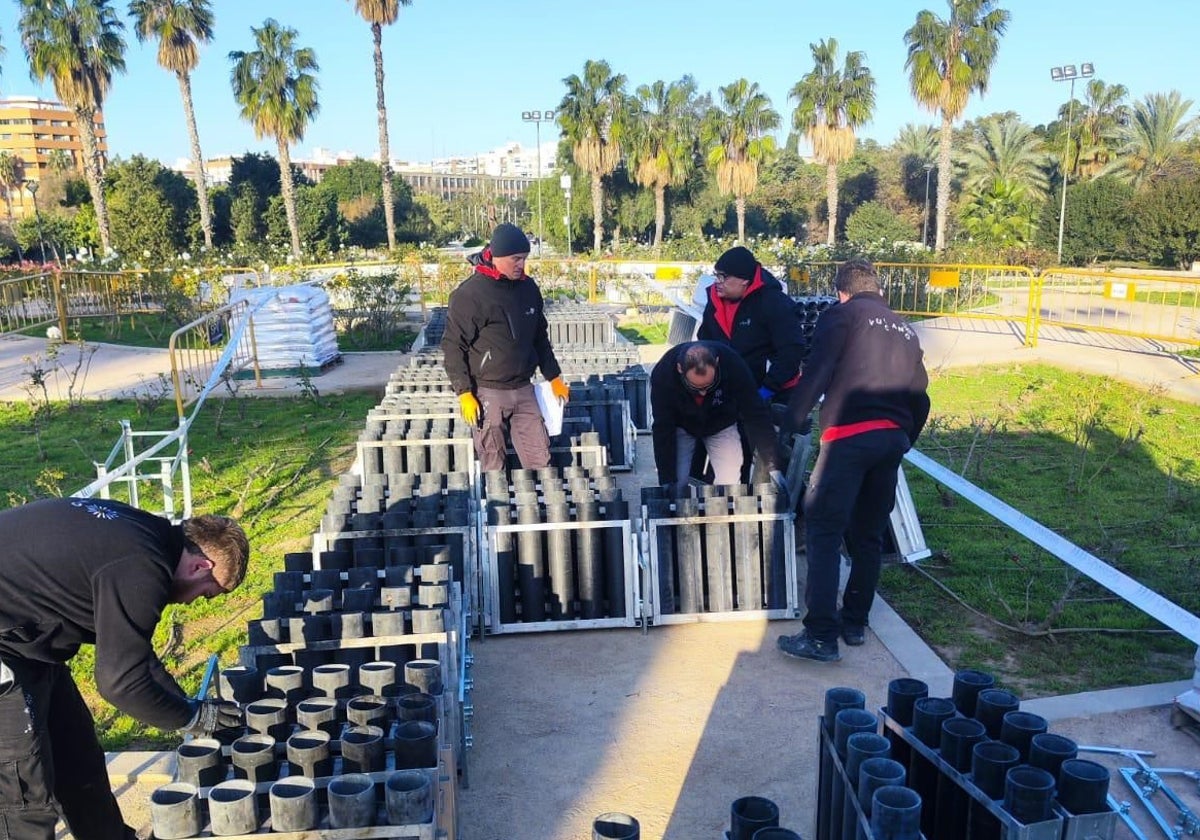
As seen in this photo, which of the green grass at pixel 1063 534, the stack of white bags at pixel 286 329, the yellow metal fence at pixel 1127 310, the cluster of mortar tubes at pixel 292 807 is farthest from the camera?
the stack of white bags at pixel 286 329

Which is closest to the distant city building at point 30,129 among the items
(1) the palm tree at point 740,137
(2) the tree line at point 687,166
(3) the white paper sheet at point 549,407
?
(2) the tree line at point 687,166

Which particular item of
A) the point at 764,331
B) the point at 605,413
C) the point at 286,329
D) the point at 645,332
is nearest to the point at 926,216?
the point at 645,332

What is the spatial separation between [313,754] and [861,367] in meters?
2.97

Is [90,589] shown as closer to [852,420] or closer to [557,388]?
[852,420]

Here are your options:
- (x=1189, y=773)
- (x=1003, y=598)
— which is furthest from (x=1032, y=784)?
(x=1003, y=598)

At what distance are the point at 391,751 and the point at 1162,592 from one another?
4.87 m

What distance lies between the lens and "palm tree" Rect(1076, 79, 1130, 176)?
145 ft

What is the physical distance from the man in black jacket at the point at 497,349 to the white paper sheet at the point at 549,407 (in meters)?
0.17

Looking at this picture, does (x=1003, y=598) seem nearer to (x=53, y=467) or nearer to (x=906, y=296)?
(x=53, y=467)

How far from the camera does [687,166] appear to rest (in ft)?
152

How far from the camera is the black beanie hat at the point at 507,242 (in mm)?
5832

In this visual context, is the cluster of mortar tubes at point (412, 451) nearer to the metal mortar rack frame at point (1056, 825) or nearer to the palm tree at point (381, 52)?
the metal mortar rack frame at point (1056, 825)

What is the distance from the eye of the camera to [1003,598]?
18.2 ft

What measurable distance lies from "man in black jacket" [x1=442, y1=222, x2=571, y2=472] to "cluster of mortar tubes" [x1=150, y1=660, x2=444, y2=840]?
109 inches
